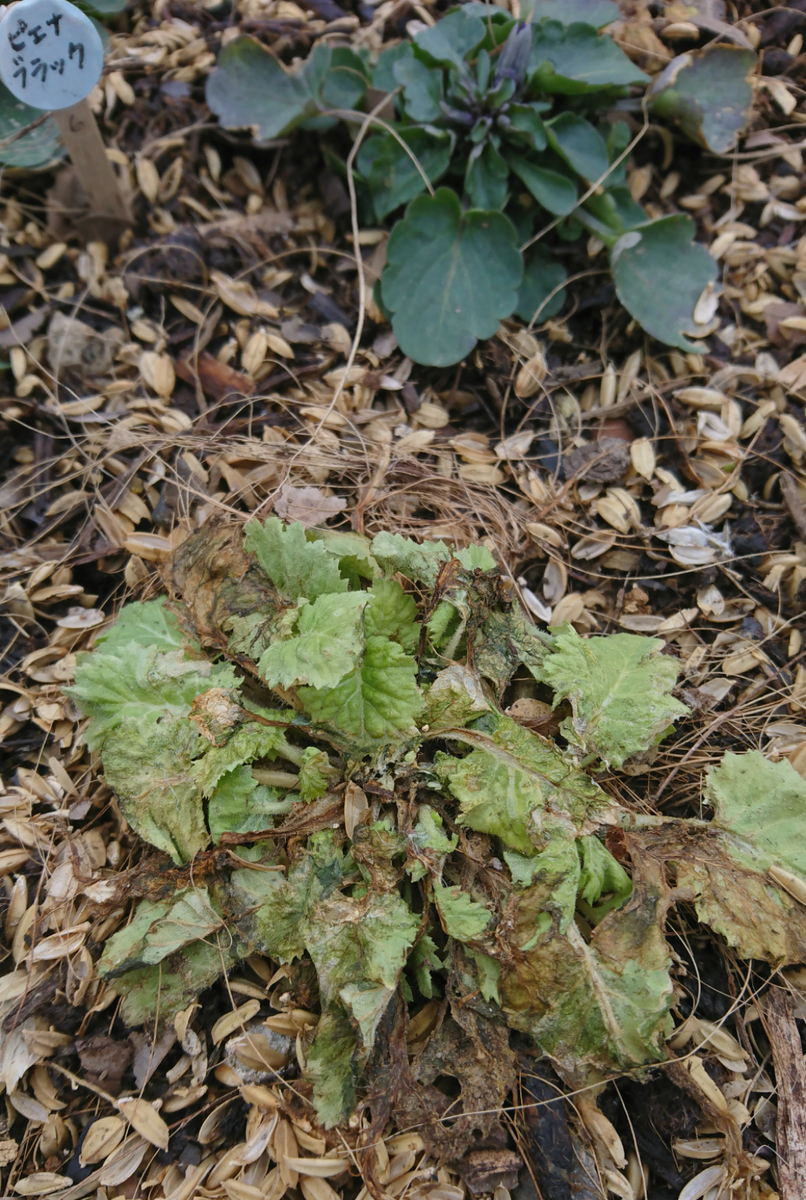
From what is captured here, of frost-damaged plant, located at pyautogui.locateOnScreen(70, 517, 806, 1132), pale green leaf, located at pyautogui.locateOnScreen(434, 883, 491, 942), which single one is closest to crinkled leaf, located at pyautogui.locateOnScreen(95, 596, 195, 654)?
frost-damaged plant, located at pyautogui.locateOnScreen(70, 517, 806, 1132)

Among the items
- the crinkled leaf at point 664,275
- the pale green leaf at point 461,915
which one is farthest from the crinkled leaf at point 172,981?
the crinkled leaf at point 664,275

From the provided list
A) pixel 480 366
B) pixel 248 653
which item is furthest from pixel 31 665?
pixel 480 366

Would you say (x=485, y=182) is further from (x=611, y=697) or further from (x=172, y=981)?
(x=172, y=981)

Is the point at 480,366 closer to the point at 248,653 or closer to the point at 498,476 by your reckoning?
the point at 498,476

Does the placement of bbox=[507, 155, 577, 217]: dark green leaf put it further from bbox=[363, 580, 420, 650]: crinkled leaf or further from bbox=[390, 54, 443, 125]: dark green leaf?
bbox=[363, 580, 420, 650]: crinkled leaf

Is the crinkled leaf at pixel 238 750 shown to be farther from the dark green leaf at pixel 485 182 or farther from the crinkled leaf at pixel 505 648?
the dark green leaf at pixel 485 182

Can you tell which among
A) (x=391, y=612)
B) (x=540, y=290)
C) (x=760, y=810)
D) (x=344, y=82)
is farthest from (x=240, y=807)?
(x=344, y=82)
